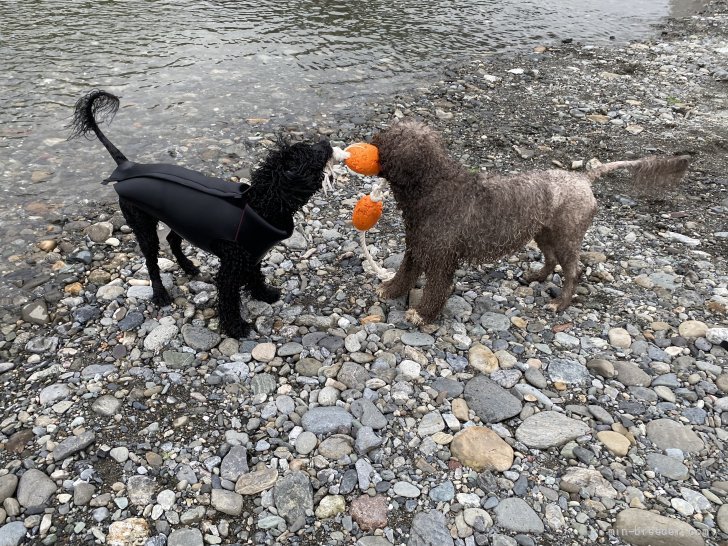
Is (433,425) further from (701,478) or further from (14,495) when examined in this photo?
(14,495)

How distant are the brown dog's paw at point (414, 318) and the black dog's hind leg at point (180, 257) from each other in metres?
2.56

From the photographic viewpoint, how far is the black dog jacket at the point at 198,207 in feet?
15.2

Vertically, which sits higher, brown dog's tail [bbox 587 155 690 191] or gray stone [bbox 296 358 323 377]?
brown dog's tail [bbox 587 155 690 191]

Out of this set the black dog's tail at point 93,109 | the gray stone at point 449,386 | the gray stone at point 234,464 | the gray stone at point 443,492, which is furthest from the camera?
the black dog's tail at point 93,109

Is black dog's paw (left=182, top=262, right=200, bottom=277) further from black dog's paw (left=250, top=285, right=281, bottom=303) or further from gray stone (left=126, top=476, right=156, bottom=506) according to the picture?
gray stone (left=126, top=476, right=156, bottom=506)

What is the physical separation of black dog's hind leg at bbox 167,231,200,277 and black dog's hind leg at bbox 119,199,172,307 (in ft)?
1.04

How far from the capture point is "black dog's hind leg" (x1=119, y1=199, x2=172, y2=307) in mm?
5004

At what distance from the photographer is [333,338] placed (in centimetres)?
527

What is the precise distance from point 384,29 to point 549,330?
439 inches

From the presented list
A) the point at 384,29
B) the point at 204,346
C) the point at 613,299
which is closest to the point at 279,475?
the point at 204,346

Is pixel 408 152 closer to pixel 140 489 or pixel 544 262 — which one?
pixel 544 262

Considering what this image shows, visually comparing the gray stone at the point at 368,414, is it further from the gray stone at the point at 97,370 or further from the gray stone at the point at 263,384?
the gray stone at the point at 97,370

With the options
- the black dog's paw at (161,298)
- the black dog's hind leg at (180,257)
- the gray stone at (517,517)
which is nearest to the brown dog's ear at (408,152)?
the black dog's hind leg at (180,257)

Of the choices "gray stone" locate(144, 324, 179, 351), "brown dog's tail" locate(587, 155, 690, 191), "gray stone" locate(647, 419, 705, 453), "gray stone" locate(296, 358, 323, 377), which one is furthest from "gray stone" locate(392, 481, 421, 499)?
"brown dog's tail" locate(587, 155, 690, 191)
